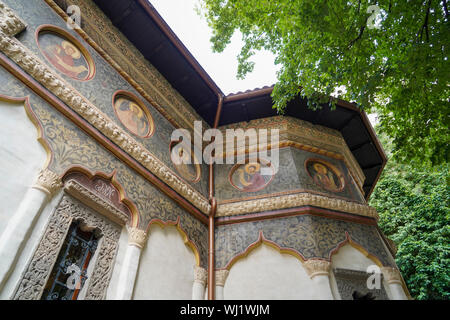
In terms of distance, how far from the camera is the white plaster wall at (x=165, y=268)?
15.0 ft

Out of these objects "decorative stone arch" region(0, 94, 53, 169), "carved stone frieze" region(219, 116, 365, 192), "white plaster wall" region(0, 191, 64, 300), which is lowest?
"white plaster wall" region(0, 191, 64, 300)

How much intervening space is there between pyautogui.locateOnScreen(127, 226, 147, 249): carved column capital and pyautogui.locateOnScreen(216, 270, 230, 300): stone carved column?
1697mm

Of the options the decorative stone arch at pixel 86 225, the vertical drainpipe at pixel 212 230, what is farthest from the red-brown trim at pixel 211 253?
the decorative stone arch at pixel 86 225

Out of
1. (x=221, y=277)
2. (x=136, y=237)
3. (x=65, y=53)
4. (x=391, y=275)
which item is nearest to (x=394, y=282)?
(x=391, y=275)

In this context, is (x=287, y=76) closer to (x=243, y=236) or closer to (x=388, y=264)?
(x=243, y=236)

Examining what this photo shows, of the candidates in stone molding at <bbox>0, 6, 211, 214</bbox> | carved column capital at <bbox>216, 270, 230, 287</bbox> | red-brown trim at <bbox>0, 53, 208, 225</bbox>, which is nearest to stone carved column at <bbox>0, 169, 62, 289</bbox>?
red-brown trim at <bbox>0, 53, 208, 225</bbox>

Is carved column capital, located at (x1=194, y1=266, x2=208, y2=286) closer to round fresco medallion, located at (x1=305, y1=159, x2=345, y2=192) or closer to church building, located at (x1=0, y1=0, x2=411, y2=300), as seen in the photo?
church building, located at (x1=0, y1=0, x2=411, y2=300)

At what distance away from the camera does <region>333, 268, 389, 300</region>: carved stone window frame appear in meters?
5.27

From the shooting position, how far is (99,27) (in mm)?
5746

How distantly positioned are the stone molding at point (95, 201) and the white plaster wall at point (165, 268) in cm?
64

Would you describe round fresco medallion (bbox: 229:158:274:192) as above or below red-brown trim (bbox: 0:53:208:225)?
above

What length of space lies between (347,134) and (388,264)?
3589mm

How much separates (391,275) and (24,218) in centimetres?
575
